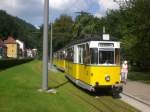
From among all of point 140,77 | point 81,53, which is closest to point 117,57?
point 81,53

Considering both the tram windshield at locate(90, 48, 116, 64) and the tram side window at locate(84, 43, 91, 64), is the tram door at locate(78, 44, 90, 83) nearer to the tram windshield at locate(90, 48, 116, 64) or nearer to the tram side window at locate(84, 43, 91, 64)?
the tram side window at locate(84, 43, 91, 64)

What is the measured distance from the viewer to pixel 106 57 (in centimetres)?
2095

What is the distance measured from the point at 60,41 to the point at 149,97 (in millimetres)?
78391

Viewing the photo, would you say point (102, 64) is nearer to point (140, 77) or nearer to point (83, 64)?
point (83, 64)

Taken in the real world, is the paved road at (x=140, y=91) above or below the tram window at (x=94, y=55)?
below

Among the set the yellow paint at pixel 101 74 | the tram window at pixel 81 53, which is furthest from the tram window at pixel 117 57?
the tram window at pixel 81 53

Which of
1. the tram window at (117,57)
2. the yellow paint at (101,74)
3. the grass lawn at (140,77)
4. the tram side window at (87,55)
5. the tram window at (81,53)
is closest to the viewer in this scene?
the yellow paint at (101,74)

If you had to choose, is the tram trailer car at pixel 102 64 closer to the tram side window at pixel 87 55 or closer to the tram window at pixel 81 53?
the tram side window at pixel 87 55

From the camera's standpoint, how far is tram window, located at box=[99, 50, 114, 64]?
2080cm

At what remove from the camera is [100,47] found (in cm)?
2097

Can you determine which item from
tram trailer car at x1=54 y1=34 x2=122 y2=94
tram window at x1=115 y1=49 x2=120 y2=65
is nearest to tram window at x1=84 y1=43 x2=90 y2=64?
tram trailer car at x1=54 y1=34 x2=122 y2=94

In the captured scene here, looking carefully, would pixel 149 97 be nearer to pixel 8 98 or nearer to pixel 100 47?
pixel 100 47

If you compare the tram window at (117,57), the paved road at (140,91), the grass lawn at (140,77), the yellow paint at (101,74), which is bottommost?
the paved road at (140,91)

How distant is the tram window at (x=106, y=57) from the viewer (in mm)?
20797
